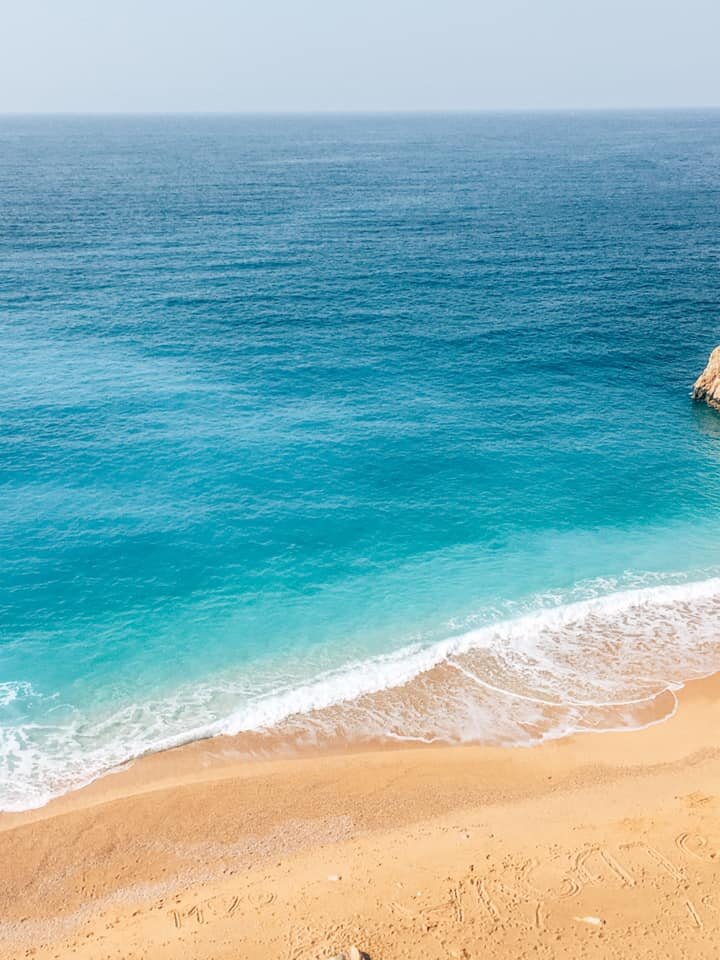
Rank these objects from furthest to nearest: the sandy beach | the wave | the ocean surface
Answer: the ocean surface, the wave, the sandy beach

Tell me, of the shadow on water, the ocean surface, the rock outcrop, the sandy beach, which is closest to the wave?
the ocean surface

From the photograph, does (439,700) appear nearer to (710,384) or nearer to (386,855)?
(386,855)

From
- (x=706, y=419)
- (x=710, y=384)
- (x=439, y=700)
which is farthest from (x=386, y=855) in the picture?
(x=710, y=384)

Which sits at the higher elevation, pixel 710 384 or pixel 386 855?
pixel 710 384

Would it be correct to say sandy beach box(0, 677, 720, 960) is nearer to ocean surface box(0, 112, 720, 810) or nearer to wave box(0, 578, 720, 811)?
wave box(0, 578, 720, 811)

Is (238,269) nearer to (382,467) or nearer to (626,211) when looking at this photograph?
(382,467)

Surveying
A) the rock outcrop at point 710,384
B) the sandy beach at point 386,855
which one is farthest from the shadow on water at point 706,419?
the sandy beach at point 386,855

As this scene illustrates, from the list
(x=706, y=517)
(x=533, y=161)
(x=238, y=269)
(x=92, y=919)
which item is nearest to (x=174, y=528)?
(x=92, y=919)
